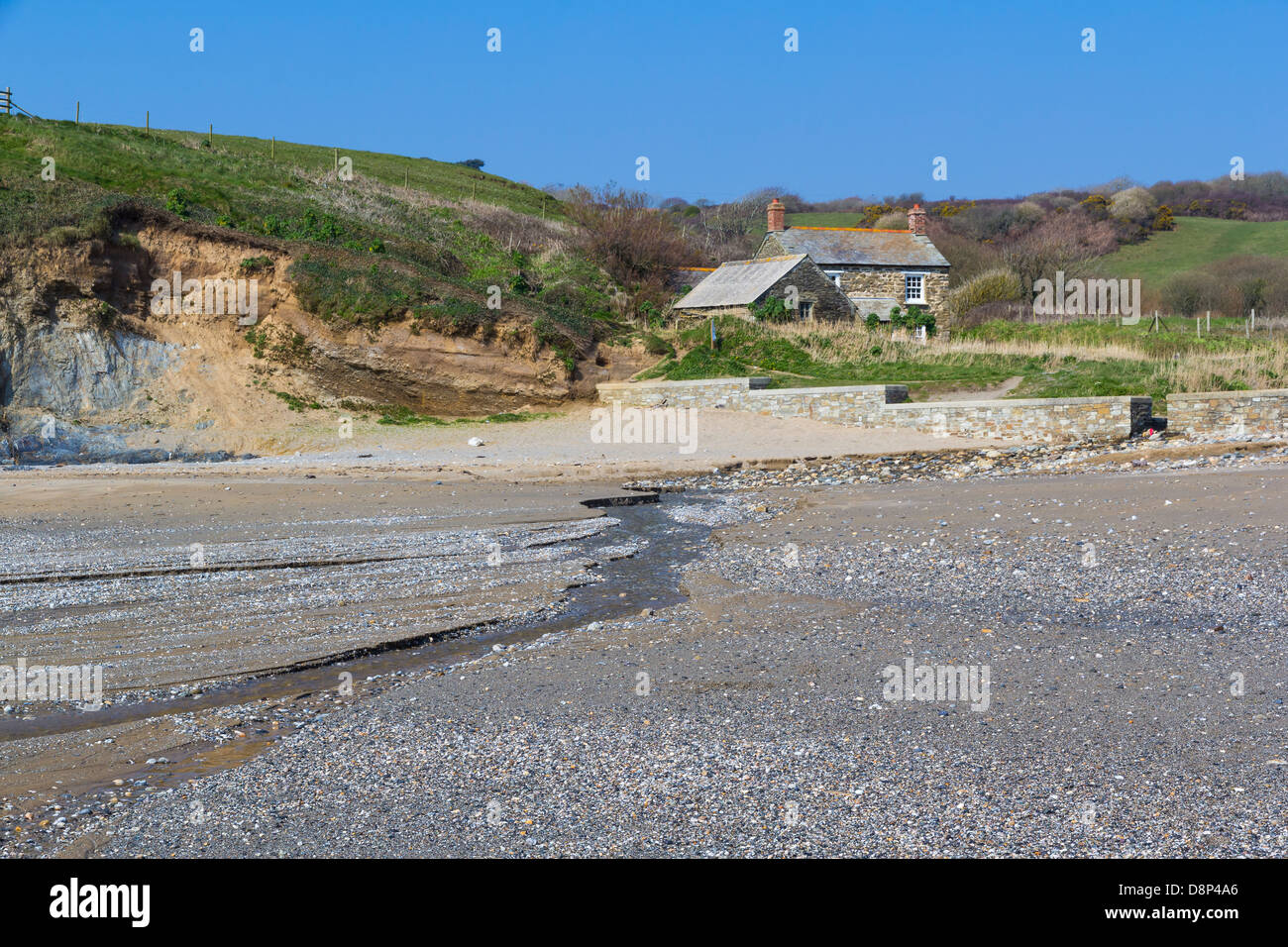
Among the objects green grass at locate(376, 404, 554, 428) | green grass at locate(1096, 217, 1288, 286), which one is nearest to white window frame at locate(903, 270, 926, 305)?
green grass at locate(376, 404, 554, 428)

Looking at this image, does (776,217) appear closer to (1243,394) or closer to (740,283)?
(740,283)

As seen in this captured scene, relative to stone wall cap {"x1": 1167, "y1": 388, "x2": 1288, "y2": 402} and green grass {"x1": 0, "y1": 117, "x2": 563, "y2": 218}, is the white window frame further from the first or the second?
stone wall cap {"x1": 1167, "y1": 388, "x2": 1288, "y2": 402}

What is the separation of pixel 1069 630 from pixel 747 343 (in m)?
22.7

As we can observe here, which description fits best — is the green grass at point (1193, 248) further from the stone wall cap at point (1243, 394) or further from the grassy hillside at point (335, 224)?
the stone wall cap at point (1243, 394)

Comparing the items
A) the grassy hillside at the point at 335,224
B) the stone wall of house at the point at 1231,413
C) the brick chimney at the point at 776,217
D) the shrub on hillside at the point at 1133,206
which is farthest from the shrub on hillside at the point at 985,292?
the shrub on hillside at the point at 1133,206

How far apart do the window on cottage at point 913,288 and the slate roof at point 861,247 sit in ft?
1.67

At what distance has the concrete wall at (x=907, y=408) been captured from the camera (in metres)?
22.6

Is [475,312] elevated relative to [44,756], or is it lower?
elevated

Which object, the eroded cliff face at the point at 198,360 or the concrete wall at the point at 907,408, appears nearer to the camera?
the concrete wall at the point at 907,408

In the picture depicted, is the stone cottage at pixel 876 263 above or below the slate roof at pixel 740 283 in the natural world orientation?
above

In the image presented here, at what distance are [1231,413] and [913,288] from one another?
2383 centimetres

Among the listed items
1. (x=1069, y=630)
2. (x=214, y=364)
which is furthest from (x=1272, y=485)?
(x=214, y=364)

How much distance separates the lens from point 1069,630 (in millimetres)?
8844
